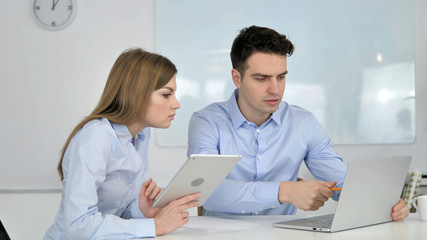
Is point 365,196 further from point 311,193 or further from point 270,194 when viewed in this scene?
point 270,194

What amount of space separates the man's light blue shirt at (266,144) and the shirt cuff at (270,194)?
0.28 m

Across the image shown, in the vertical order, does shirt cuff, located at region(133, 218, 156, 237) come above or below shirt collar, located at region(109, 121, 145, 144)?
below

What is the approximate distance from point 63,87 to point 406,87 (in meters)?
2.49

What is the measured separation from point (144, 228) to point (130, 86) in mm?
504

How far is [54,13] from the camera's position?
11.6ft

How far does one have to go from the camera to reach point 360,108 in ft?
12.7

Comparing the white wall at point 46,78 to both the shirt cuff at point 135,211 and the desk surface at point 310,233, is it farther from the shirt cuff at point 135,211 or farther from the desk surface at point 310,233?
the desk surface at point 310,233

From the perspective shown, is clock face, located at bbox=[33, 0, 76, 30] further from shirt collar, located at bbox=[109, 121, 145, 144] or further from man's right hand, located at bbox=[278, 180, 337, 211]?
man's right hand, located at bbox=[278, 180, 337, 211]

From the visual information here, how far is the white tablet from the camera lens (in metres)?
1.50

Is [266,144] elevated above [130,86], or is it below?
below

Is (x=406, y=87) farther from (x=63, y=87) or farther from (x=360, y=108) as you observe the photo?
(x=63, y=87)

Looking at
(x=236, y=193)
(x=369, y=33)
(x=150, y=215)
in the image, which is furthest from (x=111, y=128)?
(x=369, y=33)

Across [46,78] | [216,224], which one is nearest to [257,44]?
[216,224]

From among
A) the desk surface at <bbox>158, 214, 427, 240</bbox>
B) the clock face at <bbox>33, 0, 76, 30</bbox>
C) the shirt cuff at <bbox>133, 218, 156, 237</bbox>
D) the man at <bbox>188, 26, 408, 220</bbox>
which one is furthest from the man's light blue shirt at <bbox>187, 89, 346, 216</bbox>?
the clock face at <bbox>33, 0, 76, 30</bbox>
